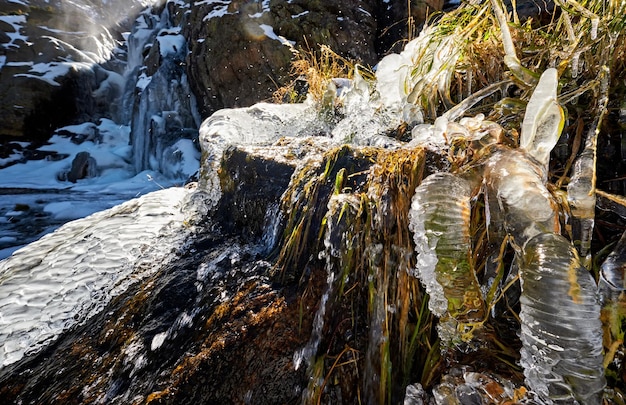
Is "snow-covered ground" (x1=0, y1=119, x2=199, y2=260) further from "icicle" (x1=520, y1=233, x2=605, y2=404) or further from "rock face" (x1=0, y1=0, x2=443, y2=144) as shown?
"icicle" (x1=520, y1=233, x2=605, y2=404)

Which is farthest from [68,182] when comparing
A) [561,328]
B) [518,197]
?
[561,328]

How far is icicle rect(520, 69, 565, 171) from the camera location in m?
0.77

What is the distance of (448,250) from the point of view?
0.75 metres

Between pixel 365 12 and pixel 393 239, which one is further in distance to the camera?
pixel 365 12

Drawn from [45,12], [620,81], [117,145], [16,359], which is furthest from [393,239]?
[45,12]

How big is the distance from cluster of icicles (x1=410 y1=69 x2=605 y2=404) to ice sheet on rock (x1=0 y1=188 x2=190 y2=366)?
5.15ft

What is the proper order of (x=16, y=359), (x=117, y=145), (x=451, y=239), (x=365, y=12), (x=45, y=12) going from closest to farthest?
(x=451, y=239), (x=16, y=359), (x=365, y=12), (x=117, y=145), (x=45, y=12)

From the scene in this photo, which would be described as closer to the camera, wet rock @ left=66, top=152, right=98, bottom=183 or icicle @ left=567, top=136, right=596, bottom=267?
icicle @ left=567, top=136, right=596, bottom=267

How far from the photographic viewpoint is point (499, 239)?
84 cm

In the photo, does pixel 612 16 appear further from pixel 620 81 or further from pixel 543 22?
pixel 543 22

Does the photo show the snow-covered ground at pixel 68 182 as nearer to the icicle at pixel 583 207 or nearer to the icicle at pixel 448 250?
the icicle at pixel 448 250

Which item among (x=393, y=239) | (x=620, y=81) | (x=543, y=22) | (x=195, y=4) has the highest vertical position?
(x=195, y=4)

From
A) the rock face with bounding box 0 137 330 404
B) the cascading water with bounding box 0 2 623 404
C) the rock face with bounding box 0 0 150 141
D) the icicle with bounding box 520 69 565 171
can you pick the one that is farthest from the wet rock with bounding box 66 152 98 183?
the icicle with bounding box 520 69 565 171

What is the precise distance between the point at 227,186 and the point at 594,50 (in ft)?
6.46
